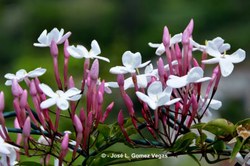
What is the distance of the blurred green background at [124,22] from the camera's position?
16219 mm

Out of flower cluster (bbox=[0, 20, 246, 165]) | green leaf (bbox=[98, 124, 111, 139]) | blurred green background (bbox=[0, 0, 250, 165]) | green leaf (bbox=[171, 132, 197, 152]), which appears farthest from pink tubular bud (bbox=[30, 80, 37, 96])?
blurred green background (bbox=[0, 0, 250, 165])

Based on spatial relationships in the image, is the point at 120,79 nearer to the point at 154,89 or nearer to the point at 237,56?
the point at 154,89

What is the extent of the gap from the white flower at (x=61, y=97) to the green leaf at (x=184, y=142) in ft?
0.53

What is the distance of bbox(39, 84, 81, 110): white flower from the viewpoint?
1.20m

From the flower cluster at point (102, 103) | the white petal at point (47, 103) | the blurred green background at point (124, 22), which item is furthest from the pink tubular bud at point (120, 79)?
the blurred green background at point (124, 22)

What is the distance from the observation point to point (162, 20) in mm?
19672

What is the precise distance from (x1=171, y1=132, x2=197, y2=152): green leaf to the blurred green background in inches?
487

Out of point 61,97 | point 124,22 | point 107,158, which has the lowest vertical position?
point 124,22

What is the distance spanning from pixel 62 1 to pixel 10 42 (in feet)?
8.98

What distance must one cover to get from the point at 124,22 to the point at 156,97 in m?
18.7

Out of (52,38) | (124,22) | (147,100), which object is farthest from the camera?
A: (124,22)

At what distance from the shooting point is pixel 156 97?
47.2 inches

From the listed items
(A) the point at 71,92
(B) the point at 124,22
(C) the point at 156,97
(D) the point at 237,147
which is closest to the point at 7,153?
(A) the point at 71,92

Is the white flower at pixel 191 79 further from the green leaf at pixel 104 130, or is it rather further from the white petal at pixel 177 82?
the green leaf at pixel 104 130
